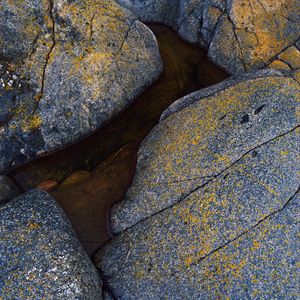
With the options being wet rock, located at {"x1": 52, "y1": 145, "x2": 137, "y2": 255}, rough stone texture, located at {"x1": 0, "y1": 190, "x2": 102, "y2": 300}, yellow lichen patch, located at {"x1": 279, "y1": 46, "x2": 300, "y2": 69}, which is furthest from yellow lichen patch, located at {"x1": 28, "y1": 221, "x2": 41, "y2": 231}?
yellow lichen patch, located at {"x1": 279, "y1": 46, "x2": 300, "y2": 69}

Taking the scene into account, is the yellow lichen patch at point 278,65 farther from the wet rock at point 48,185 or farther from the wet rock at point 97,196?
the wet rock at point 48,185

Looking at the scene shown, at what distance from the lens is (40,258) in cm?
599

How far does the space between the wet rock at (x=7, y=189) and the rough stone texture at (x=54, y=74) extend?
0.38 m

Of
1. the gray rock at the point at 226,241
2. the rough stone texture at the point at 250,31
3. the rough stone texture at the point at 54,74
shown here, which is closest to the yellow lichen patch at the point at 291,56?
the rough stone texture at the point at 250,31

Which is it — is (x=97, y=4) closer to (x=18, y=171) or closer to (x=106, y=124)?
(x=106, y=124)

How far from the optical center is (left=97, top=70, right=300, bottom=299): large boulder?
609 cm

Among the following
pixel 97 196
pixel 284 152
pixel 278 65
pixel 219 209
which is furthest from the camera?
pixel 278 65

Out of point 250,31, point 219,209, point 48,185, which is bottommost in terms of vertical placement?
point 219,209

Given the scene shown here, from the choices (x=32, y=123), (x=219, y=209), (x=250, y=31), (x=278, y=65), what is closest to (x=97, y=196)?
(x=32, y=123)

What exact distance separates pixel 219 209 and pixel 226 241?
1.79ft

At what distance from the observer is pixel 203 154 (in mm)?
7211

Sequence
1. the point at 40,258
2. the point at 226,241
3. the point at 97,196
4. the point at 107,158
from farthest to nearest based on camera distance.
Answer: the point at 107,158 < the point at 97,196 < the point at 226,241 < the point at 40,258

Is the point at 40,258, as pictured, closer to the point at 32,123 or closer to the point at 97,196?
the point at 97,196

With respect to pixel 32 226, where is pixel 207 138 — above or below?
below
